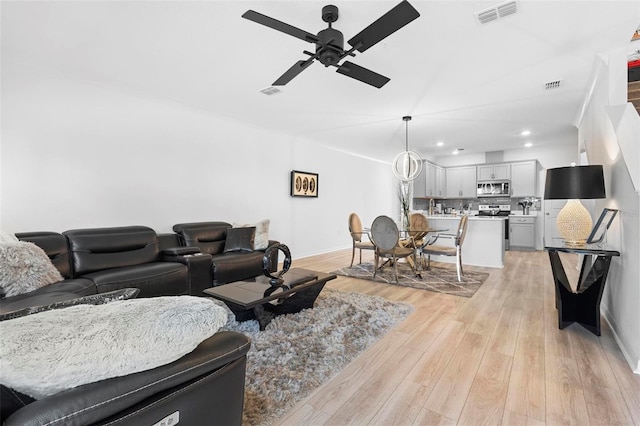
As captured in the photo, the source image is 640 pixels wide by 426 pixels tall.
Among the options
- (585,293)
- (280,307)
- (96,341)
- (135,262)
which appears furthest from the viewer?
(135,262)

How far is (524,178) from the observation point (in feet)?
23.0

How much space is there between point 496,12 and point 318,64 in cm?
155

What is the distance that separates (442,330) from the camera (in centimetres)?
254

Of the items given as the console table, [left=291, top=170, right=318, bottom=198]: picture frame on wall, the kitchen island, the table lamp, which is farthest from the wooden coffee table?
the kitchen island

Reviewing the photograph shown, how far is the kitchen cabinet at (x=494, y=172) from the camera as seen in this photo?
7.27 m

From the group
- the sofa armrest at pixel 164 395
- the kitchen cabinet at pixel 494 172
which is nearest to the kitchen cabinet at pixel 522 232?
the kitchen cabinet at pixel 494 172

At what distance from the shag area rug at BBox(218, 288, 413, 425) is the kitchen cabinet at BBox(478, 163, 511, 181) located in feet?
19.3

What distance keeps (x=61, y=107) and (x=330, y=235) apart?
5.29m

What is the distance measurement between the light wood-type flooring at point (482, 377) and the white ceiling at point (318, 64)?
8.28ft

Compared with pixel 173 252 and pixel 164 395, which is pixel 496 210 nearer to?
pixel 173 252

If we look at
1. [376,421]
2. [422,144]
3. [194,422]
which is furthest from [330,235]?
[194,422]

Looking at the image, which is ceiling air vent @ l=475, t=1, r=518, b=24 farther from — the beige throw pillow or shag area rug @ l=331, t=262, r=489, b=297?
the beige throw pillow

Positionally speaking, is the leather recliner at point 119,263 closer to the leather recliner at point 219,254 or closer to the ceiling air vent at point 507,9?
the leather recliner at point 219,254

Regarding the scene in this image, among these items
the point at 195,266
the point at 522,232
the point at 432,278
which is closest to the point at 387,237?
the point at 432,278
